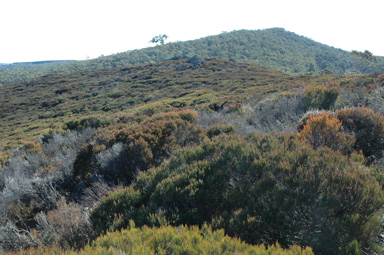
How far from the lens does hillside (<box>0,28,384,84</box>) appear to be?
74512 mm

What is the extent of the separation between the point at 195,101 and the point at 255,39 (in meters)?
89.5

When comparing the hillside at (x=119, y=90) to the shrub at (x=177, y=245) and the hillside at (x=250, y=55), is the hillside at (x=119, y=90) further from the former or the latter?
the hillside at (x=250, y=55)

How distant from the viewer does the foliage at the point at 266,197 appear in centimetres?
224

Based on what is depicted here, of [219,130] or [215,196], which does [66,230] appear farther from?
[219,130]

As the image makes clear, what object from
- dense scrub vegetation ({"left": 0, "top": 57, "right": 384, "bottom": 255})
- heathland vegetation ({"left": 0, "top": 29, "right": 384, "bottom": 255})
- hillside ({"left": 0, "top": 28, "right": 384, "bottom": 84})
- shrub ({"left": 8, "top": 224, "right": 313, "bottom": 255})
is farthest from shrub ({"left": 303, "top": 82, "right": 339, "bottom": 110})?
hillside ({"left": 0, "top": 28, "right": 384, "bottom": 84})

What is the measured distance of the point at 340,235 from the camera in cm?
216

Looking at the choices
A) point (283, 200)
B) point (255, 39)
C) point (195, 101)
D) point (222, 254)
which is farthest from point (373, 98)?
point (255, 39)

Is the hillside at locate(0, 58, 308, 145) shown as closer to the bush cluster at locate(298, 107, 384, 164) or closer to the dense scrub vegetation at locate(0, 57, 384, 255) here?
the dense scrub vegetation at locate(0, 57, 384, 255)

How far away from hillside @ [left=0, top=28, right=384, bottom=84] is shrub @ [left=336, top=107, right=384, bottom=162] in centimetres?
6909

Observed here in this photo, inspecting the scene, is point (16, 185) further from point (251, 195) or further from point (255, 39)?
point (255, 39)

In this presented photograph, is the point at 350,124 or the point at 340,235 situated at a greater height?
the point at 350,124

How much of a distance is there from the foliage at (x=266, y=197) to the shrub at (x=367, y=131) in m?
1.48

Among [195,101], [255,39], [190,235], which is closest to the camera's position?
[190,235]

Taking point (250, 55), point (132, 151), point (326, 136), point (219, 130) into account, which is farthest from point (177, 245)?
point (250, 55)
